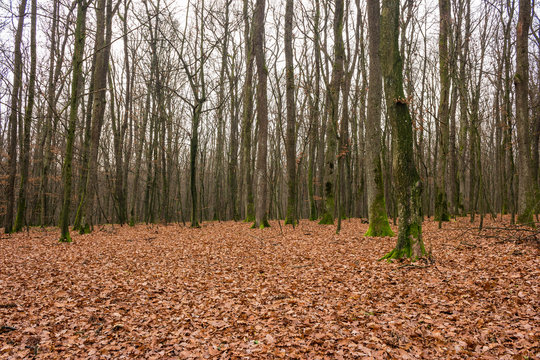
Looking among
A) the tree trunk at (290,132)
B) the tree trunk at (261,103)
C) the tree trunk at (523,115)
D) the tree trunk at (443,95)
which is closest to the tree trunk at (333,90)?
the tree trunk at (290,132)

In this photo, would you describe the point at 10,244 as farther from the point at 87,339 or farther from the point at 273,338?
the point at 273,338

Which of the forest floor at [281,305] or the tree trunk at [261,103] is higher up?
the tree trunk at [261,103]

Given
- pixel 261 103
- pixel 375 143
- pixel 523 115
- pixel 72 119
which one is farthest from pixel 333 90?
pixel 72 119

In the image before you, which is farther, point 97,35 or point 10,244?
point 97,35

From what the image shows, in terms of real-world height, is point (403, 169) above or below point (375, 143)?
below

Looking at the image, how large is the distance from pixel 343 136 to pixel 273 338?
15.0 m

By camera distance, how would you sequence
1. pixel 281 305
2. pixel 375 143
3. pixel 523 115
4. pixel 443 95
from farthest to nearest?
pixel 443 95 → pixel 523 115 → pixel 375 143 → pixel 281 305

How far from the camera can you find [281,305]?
470cm

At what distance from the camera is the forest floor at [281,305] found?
11.2ft

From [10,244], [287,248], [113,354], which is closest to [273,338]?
[113,354]

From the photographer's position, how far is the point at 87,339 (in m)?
3.81

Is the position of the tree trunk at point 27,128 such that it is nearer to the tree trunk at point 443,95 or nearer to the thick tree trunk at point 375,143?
the thick tree trunk at point 375,143

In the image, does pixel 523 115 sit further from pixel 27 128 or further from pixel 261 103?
pixel 27 128

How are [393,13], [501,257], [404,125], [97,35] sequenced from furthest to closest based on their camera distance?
[97,35]
[393,13]
[404,125]
[501,257]
